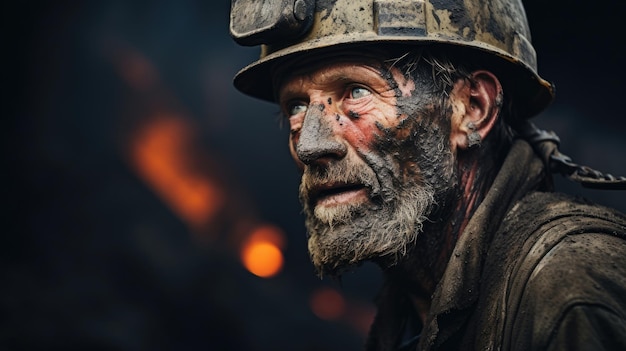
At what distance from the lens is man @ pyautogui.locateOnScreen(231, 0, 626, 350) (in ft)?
7.50

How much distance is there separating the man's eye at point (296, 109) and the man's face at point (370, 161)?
0.50 ft

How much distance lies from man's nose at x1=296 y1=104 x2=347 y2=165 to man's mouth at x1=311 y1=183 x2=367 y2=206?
0.12m

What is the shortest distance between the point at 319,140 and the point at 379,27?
51cm

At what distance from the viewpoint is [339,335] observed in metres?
5.62

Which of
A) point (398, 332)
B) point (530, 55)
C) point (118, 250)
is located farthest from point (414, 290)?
point (118, 250)

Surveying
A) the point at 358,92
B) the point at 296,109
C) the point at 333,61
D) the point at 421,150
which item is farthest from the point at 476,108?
the point at 296,109

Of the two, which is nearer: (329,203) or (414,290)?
(329,203)

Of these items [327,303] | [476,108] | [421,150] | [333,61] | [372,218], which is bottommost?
[372,218]

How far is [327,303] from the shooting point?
5.61 meters

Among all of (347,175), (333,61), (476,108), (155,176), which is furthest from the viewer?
(155,176)

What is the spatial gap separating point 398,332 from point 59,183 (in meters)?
2.77

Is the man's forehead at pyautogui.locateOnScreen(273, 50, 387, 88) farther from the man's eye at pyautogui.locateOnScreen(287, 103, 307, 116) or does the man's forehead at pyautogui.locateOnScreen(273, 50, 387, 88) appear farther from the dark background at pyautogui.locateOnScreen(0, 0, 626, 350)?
the dark background at pyautogui.locateOnScreen(0, 0, 626, 350)

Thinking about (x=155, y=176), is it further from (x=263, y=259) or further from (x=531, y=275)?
(x=531, y=275)

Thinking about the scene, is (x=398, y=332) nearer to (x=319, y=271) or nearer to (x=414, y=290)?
(x=414, y=290)
